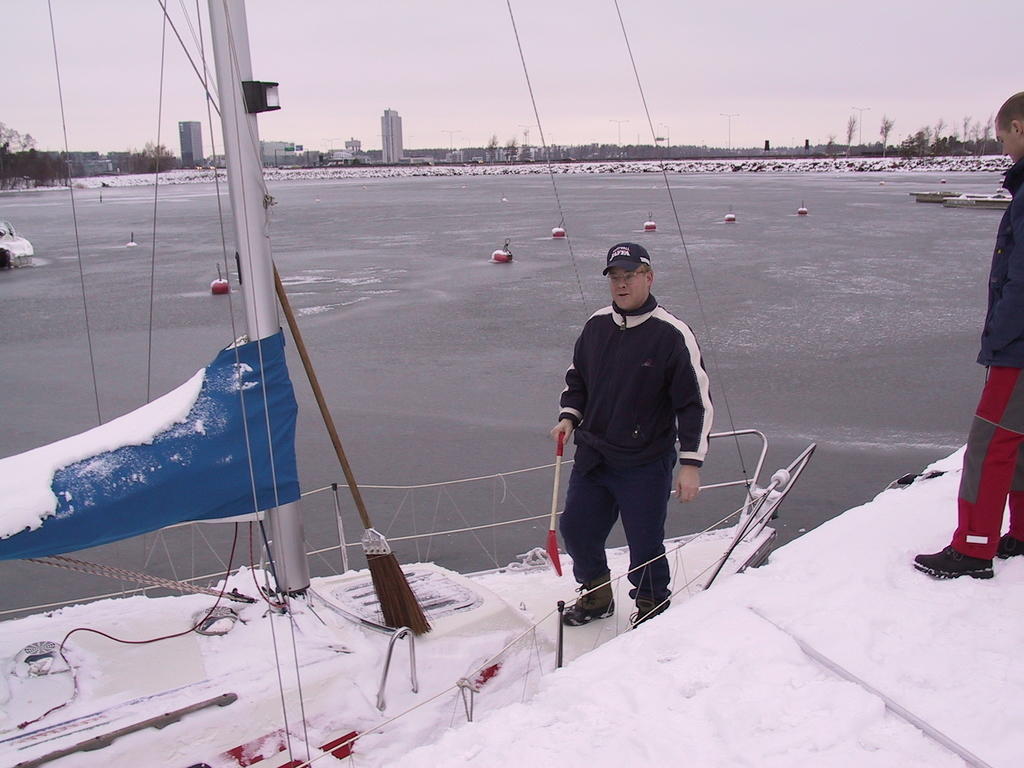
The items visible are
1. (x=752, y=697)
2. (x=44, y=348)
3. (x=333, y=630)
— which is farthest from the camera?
(x=44, y=348)

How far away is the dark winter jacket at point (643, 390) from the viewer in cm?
339

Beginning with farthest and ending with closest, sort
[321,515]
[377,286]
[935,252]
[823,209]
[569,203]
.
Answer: [569,203], [823,209], [935,252], [377,286], [321,515]

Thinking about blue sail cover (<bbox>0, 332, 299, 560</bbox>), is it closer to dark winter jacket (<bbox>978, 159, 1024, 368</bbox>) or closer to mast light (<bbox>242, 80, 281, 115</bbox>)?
mast light (<bbox>242, 80, 281, 115</bbox>)

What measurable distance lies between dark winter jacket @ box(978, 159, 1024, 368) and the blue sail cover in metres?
2.49

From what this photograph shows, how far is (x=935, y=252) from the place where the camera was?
63.6 ft

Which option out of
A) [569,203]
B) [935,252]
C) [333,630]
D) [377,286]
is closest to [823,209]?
[569,203]

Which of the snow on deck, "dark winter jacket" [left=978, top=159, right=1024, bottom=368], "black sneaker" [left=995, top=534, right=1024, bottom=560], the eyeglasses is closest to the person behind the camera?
the snow on deck

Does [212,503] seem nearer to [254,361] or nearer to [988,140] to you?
[254,361]

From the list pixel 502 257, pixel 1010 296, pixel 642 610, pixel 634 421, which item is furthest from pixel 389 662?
pixel 502 257

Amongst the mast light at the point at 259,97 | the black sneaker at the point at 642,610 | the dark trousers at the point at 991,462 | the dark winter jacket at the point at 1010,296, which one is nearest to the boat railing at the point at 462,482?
the black sneaker at the point at 642,610

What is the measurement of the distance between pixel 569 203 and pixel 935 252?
19.6 metres

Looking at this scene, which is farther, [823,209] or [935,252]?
[823,209]

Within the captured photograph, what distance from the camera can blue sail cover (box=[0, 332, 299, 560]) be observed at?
2.89m

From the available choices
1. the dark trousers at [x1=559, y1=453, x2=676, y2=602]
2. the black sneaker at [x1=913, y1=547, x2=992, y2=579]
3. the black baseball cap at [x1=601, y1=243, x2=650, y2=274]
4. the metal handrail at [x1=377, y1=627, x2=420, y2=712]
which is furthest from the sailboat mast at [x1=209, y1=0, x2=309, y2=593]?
the black sneaker at [x1=913, y1=547, x2=992, y2=579]
